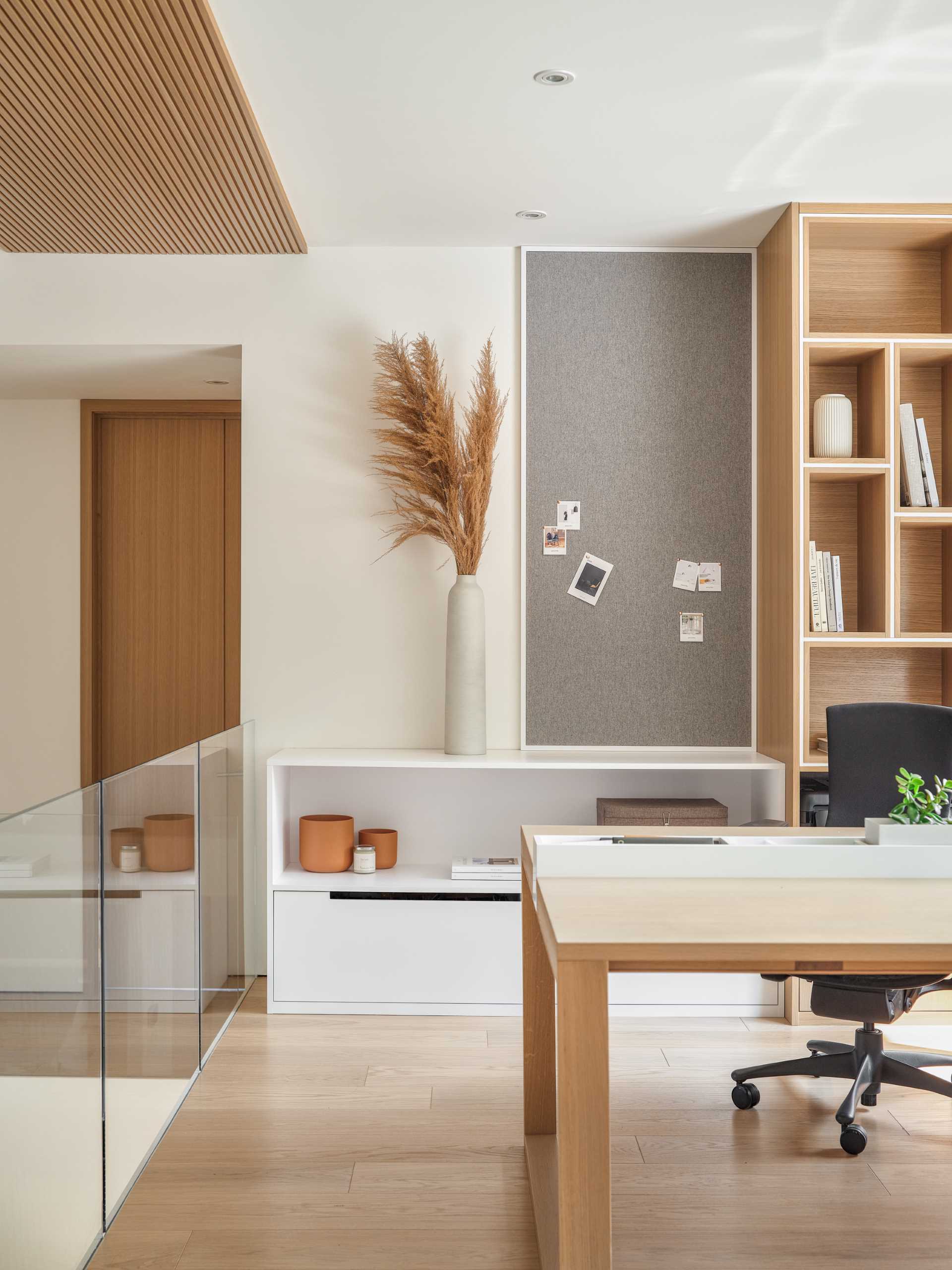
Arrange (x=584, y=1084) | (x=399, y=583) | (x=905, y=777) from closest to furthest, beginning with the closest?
(x=584, y=1084) < (x=905, y=777) < (x=399, y=583)

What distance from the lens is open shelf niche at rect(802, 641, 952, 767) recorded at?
370 centimetres

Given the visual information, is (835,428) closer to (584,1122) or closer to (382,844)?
(382,844)

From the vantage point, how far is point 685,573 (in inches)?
149

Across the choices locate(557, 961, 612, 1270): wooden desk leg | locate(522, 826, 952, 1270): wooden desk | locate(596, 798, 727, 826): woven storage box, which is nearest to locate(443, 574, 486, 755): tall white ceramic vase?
locate(596, 798, 727, 826): woven storage box

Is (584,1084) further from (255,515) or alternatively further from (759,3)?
(255,515)

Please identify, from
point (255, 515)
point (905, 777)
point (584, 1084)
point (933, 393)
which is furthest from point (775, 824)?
point (255, 515)

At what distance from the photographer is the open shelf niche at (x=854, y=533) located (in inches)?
138

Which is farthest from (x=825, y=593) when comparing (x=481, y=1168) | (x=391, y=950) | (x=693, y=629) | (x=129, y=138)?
(x=129, y=138)

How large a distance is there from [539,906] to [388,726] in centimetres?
196

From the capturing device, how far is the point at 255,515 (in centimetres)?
380

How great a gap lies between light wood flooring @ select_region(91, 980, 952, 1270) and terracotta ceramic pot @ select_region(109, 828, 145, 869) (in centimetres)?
75

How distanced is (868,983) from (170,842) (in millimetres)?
1730

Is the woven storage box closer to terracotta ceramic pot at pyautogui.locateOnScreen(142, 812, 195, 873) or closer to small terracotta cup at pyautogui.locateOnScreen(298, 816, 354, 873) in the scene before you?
small terracotta cup at pyautogui.locateOnScreen(298, 816, 354, 873)

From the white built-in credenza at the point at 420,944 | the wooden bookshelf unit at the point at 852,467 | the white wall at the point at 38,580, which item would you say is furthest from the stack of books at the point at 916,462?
the white wall at the point at 38,580
